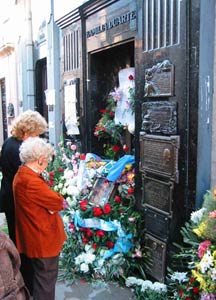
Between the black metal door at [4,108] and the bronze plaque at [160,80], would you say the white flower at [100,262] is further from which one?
the black metal door at [4,108]

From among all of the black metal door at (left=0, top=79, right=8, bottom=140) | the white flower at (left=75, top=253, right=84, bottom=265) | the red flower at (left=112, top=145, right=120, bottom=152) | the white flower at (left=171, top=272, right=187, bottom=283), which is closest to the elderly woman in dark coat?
the white flower at (left=171, top=272, right=187, bottom=283)

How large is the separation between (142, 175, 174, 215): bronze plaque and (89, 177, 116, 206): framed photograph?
0.54m

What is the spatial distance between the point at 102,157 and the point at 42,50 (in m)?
3.61

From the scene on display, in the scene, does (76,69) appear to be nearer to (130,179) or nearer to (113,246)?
(130,179)

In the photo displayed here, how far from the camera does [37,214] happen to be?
2.66 meters

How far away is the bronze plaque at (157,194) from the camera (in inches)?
120

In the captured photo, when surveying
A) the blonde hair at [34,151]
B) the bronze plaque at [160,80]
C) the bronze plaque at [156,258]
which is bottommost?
the bronze plaque at [156,258]

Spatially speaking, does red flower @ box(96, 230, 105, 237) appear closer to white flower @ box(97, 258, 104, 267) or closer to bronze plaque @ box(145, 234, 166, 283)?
white flower @ box(97, 258, 104, 267)

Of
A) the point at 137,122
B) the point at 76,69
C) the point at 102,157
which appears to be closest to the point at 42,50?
the point at 76,69

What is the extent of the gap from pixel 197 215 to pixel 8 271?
156 cm

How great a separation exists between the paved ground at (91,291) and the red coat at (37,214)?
31.1 inches

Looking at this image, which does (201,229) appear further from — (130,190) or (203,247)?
(130,190)

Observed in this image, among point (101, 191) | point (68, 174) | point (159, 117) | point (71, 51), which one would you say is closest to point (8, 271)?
point (159, 117)

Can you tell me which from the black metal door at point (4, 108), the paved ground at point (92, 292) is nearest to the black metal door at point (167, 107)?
the paved ground at point (92, 292)
